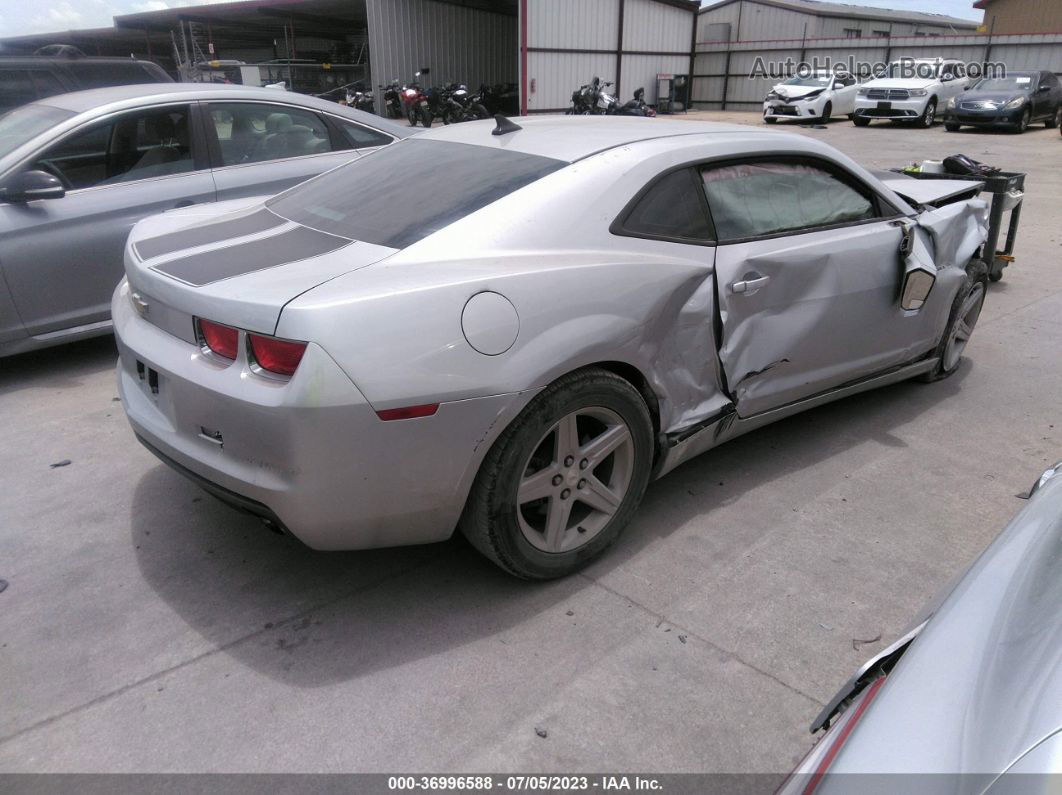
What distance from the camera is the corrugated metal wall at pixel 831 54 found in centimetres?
2439

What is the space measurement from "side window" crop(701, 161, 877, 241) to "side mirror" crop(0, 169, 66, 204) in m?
3.49

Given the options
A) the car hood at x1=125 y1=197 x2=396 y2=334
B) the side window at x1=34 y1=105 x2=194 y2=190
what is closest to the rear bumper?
the car hood at x1=125 y1=197 x2=396 y2=334

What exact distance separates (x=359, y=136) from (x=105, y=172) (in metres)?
1.70

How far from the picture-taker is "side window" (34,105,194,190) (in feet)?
15.3

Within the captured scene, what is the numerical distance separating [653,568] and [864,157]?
1404 cm

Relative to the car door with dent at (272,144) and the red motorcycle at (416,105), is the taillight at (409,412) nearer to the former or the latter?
the car door with dent at (272,144)

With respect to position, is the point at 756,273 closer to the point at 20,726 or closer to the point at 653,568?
Result: the point at 653,568

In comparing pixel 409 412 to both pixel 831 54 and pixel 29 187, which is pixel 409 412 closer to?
pixel 29 187

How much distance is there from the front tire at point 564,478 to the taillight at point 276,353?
655mm

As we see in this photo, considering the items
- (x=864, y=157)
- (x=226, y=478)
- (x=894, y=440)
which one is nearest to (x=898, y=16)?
(x=864, y=157)

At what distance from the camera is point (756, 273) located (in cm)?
324

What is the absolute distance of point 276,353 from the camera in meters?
2.31

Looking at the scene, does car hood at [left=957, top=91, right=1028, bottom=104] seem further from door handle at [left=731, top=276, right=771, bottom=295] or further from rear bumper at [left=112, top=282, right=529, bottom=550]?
rear bumper at [left=112, top=282, right=529, bottom=550]

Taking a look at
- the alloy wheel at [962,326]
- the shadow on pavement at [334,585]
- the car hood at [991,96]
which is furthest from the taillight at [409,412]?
the car hood at [991,96]
